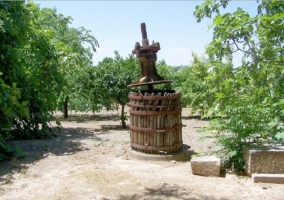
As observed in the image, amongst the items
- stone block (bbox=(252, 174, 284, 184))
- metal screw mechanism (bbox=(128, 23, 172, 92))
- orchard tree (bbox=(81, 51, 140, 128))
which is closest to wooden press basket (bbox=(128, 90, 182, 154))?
metal screw mechanism (bbox=(128, 23, 172, 92))

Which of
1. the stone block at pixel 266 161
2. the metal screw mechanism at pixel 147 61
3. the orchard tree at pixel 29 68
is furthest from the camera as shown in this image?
the orchard tree at pixel 29 68

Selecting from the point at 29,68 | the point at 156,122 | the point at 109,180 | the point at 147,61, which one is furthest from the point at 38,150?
the point at 147,61

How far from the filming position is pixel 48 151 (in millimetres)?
7707

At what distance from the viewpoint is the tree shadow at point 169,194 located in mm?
4504

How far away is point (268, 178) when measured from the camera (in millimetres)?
5066

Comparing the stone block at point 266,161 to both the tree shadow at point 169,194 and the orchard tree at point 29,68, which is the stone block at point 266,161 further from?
the orchard tree at point 29,68

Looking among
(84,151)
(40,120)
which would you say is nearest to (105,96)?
(40,120)

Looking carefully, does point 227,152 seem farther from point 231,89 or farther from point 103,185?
point 103,185

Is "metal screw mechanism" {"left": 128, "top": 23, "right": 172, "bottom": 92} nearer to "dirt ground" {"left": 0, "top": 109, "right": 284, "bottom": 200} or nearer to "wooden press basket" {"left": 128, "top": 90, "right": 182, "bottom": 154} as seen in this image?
"wooden press basket" {"left": 128, "top": 90, "right": 182, "bottom": 154}

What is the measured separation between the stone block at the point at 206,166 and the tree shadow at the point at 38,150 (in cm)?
312

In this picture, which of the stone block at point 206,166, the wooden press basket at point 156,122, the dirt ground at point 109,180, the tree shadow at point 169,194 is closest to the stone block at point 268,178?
the dirt ground at point 109,180

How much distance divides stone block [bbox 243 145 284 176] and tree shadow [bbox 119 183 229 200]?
3.88 ft

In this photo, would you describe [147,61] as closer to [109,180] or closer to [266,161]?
[109,180]

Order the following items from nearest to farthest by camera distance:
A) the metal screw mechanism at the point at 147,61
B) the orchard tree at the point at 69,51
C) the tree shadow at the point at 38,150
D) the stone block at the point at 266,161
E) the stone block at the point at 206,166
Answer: the stone block at the point at 266,161, the stone block at the point at 206,166, the tree shadow at the point at 38,150, the metal screw mechanism at the point at 147,61, the orchard tree at the point at 69,51
